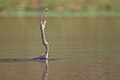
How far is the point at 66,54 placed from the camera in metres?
26.5

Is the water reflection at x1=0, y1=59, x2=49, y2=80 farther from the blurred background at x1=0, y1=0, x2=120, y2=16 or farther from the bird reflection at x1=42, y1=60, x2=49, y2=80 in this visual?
the blurred background at x1=0, y1=0, x2=120, y2=16

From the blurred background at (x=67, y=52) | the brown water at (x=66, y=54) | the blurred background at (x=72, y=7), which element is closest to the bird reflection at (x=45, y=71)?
the brown water at (x=66, y=54)

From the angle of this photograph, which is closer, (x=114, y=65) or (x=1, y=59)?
(x=114, y=65)

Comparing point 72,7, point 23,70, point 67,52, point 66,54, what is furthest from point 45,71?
point 72,7

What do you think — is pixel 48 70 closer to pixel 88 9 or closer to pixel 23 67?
pixel 23 67

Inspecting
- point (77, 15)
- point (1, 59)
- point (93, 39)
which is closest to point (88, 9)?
point (77, 15)

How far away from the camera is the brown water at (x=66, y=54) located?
20.8m

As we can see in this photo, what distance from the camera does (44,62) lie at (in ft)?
78.7

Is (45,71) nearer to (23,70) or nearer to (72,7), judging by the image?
(23,70)

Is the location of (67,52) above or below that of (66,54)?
below

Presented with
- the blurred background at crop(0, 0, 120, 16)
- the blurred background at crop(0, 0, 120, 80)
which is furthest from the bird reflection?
the blurred background at crop(0, 0, 120, 16)

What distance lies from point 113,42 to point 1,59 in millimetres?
9817

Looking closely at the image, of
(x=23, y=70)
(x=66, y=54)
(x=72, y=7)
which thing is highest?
(x=23, y=70)

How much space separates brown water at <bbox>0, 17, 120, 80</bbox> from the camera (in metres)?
20.8
